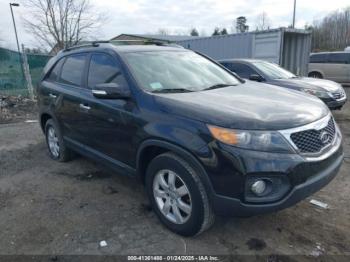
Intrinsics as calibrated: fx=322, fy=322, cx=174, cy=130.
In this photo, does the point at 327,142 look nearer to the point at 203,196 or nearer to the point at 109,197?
the point at 203,196

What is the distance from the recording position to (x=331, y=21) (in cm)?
5981

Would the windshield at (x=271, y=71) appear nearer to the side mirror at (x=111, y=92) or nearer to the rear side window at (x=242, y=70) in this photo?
the rear side window at (x=242, y=70)

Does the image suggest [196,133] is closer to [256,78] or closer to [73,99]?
[73,99]

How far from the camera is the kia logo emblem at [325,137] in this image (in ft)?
9.28

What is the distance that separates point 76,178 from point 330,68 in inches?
578

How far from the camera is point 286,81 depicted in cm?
786

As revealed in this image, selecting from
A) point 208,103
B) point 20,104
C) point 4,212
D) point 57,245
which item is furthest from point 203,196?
point 20,104

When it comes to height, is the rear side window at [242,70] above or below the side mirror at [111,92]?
below

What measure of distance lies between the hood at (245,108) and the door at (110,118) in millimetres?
474

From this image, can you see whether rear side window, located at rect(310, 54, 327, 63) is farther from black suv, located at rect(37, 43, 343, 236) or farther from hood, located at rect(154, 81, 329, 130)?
hood, located at rect(154, 81, 329, 130)

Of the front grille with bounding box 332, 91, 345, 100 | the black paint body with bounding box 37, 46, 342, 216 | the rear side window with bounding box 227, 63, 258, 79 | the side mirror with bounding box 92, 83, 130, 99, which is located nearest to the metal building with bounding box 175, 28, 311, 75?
the rear side window with bounding box 227, 63, 258, 79

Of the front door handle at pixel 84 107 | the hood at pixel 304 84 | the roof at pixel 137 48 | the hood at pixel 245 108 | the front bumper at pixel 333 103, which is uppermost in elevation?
the roof at pixel 137 48

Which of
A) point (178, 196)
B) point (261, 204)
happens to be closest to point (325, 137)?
point (261, 204)

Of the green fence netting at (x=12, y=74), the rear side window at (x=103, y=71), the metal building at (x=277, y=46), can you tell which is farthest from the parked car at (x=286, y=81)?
the green fence netting at (x=12, y=74)
